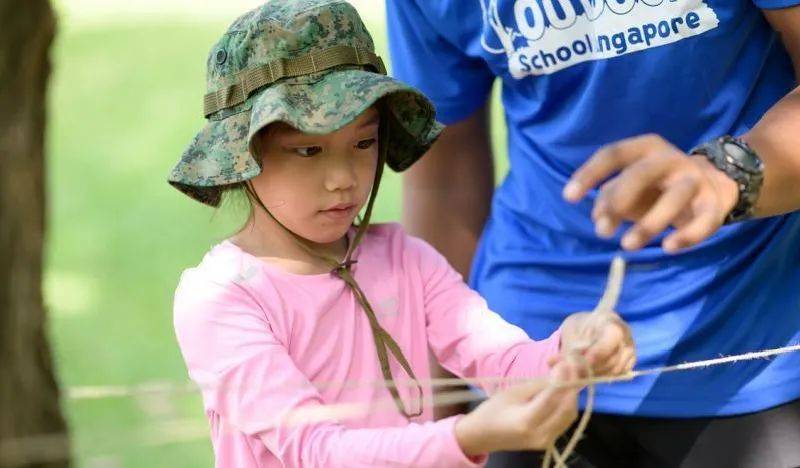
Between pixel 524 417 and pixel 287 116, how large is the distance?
55 centimetres

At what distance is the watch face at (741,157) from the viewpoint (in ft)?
5.47

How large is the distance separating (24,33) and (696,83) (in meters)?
1.02

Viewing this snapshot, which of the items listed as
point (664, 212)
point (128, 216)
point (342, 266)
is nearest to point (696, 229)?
point (664, 212)

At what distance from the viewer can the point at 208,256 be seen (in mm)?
1989

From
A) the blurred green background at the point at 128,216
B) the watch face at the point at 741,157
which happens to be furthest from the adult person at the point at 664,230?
the blurred green background at the point at 128,216

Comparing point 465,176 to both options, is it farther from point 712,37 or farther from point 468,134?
point 712,37

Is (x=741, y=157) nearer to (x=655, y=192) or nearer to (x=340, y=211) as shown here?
(x=655, y=192)

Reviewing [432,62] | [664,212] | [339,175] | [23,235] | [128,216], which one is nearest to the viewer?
[23,235]

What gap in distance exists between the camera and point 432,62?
228 centimetres

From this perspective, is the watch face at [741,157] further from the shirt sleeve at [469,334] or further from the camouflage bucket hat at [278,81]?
the camouflage bucket hat at [278,81]

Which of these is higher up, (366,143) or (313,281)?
(366,143)

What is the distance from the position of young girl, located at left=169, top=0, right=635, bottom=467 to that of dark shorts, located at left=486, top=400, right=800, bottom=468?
0.24 m

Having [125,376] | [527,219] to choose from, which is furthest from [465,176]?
[125,376]

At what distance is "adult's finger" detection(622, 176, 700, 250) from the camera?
1.53 metres
